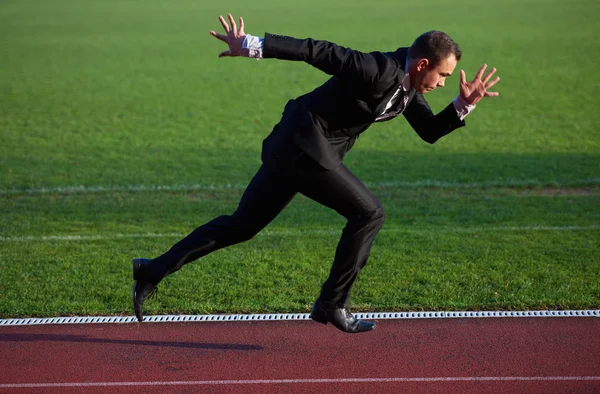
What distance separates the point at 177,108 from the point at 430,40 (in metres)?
15.0

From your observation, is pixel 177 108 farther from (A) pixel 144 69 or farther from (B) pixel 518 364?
(B) pixel 518 364

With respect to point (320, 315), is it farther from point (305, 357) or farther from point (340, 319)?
point (305, 357)

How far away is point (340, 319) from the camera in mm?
5832

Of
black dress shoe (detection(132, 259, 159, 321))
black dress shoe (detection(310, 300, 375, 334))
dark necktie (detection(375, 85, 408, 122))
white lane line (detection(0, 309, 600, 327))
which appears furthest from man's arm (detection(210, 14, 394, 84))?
white lane line (detection(0, 309, 600, 327))

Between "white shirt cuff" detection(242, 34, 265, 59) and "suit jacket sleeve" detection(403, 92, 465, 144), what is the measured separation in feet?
4.24

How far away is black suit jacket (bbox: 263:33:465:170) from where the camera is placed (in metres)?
5.07

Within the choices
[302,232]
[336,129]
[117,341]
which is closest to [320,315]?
[336,129]

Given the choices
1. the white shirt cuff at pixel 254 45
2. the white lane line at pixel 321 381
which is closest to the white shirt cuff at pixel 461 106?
the white shirt cuff at pixel 254 45

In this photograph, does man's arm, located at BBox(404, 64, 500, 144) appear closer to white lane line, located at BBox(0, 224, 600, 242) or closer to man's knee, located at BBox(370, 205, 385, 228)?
man's knee, located at BBox(370, 205, 385, 228)

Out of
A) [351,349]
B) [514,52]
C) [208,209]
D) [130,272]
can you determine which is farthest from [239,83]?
[351,349]

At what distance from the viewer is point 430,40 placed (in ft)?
17.3

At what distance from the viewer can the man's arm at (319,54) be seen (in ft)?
16.5

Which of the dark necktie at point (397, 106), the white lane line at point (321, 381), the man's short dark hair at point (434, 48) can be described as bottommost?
the white lane line at point (321, 381)

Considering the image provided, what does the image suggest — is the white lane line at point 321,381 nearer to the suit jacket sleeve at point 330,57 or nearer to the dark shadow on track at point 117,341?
the dark shadow on track at point 117,341
